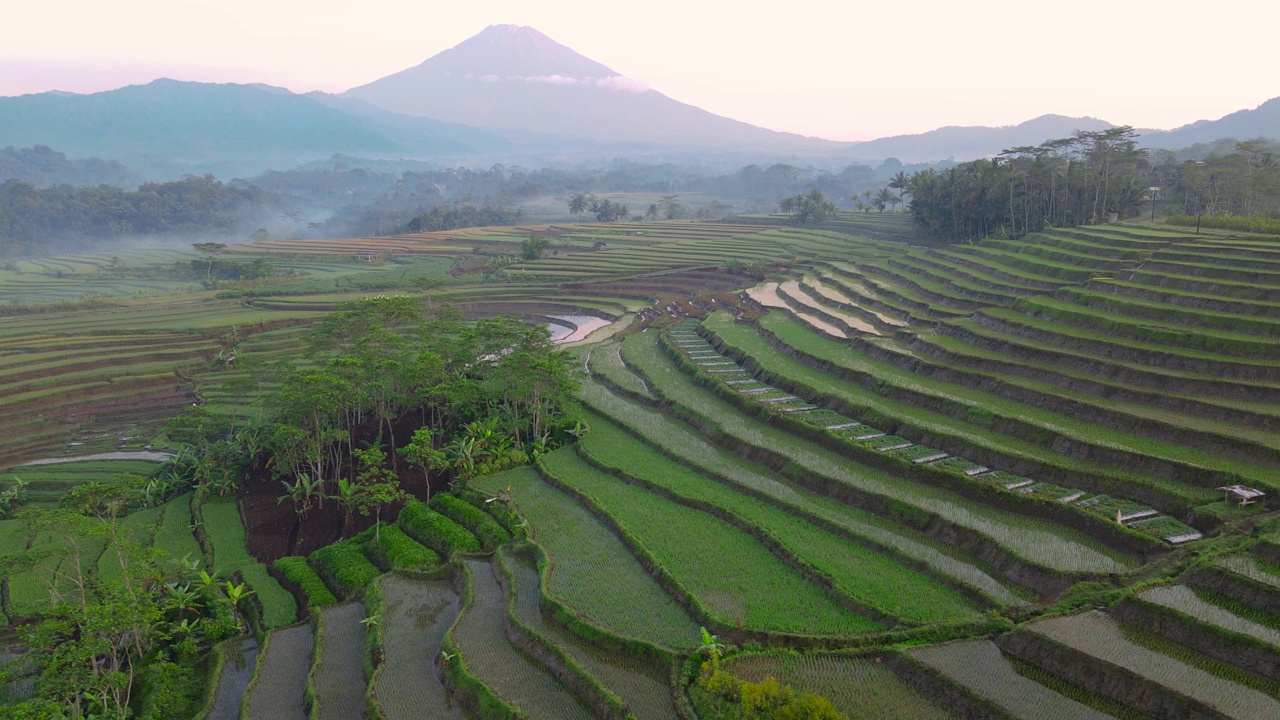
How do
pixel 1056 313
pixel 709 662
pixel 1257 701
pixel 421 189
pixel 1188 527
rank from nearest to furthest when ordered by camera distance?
pixel 1257 701, pixel 709 662, pixel 1188 527, pixel 1056 313, pixel 421 189

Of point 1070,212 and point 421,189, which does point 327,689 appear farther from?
point 421,189

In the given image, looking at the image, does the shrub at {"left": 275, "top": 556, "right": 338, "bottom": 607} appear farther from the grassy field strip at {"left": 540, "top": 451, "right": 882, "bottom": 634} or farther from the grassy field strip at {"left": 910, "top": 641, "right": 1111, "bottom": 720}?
the grassy field strip at {"left": 910, "top": 641, "right": 1111, "bottom": 720}

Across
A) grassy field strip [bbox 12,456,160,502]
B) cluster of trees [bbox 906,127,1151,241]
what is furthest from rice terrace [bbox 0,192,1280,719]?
cluster of trees [bbox 906,127,1151,241]

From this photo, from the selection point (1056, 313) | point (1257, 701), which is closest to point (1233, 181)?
point (1056, 313)

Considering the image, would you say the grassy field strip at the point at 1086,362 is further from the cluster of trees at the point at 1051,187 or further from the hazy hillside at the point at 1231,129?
the hazy hillside at the point at 1231,129

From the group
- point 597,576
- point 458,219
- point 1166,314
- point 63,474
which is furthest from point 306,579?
point 458,219
